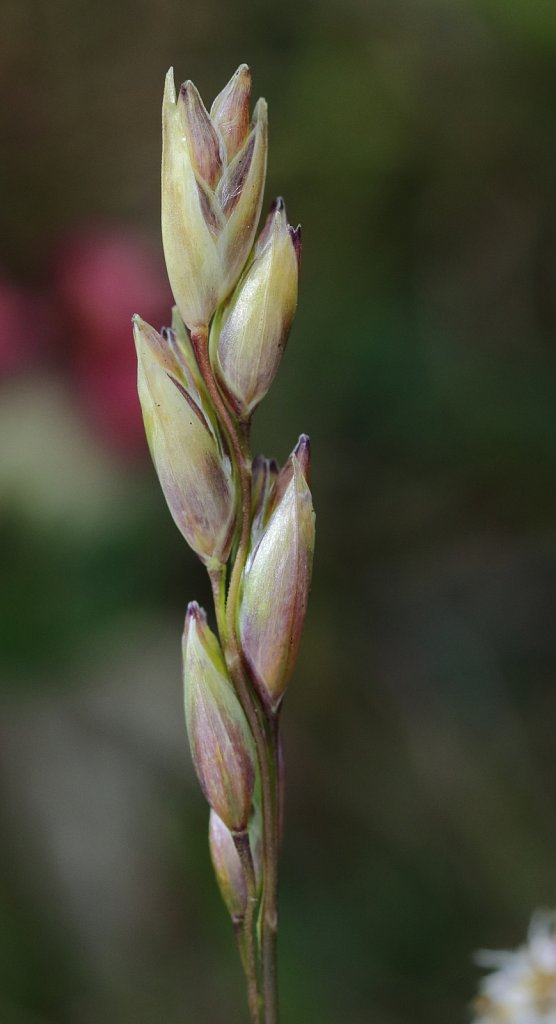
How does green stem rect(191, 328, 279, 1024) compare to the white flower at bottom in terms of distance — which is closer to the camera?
green stem rect(191, 328, 279, 1024)

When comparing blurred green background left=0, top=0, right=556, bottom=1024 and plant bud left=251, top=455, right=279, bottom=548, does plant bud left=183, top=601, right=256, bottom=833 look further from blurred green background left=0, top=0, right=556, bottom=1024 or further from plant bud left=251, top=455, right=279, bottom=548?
blurred green background left=0, top=0, right=556, bottom=1024

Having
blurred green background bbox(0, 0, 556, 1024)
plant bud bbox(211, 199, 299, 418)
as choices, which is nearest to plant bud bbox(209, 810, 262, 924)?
plant bud bbox(211, 199, 299, 418)

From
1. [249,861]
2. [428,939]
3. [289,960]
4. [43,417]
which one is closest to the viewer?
[249,861]

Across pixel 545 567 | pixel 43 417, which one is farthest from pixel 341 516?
pixel 43 417

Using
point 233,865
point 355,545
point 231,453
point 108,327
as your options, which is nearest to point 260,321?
point 231,453

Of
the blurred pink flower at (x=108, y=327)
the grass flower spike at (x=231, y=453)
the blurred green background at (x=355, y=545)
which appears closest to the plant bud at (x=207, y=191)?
the grass flower spike at (x=231, y=453)

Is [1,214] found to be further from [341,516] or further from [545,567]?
[545,567]

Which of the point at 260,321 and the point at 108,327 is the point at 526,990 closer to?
the point at 260,321
